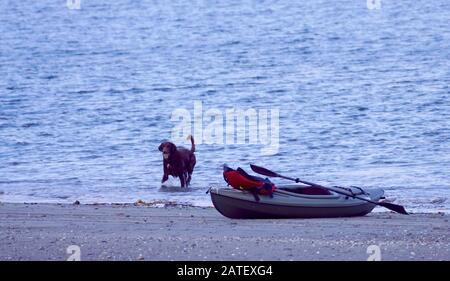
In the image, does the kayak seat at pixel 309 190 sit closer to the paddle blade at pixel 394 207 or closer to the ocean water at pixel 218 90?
the paddle blade at pixel 394 207

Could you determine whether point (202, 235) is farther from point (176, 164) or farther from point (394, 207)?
point (176, 164)

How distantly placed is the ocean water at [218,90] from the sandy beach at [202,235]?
2.30 m

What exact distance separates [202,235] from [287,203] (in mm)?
1583

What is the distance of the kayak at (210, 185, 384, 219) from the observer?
13172mm

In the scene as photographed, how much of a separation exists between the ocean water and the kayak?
2.18 m

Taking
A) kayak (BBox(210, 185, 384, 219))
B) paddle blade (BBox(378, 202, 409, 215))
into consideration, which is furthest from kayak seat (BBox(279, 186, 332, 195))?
paddle blade (BBox(378, 202, 409, 215))

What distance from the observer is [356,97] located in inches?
1353

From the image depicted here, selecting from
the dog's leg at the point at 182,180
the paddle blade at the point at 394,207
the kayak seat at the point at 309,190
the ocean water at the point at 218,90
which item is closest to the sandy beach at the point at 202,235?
the paddle blade at the point at 394,207

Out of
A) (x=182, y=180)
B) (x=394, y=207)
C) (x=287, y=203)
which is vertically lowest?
(x=182, y=180)

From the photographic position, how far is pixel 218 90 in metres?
36.4

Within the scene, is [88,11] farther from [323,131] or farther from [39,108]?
[323,131]

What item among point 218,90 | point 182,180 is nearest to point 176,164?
point 182,180

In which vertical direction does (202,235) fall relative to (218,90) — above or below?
above

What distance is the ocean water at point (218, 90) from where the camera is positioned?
2030cm
